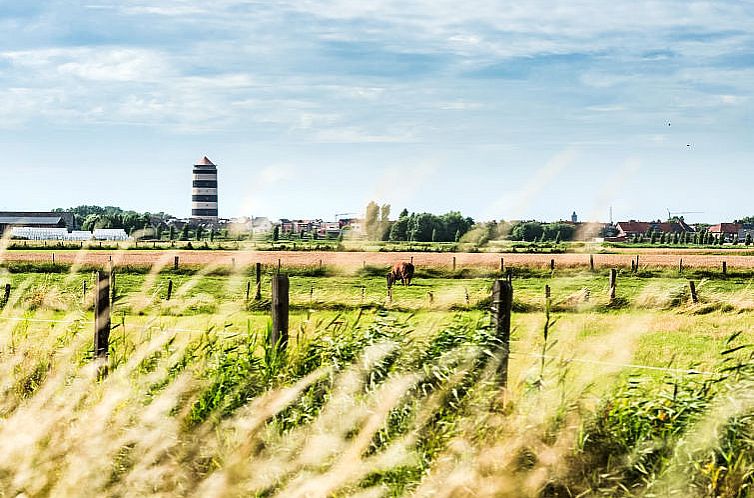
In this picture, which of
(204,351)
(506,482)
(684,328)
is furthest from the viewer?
(684,328)

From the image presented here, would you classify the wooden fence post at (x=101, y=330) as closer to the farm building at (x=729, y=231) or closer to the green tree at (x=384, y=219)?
the green tree at (x=384, y=219)

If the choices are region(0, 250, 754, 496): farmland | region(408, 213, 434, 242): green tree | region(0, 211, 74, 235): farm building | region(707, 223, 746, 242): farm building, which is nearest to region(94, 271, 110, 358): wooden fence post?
region(0, 250, 754, 496): farmland

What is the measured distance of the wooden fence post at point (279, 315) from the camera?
7531 mm

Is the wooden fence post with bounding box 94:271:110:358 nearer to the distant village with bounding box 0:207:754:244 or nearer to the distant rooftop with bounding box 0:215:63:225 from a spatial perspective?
the distant village with bounding box 0:207:754:244

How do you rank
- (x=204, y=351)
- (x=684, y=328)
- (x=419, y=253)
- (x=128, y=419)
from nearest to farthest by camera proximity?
1. (x=128, y=419)
2. (x=204, y=351)
3. (x=684, y=328)
4. (x=419, y=253)

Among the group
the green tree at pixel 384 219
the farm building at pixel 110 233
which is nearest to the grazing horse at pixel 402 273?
the green tree at pixel 384 219

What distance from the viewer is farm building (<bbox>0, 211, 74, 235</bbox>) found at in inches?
6388

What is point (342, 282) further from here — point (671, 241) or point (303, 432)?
point (671, 241)

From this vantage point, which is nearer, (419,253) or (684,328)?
(684,328)

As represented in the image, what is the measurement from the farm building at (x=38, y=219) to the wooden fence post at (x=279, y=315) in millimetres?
161188

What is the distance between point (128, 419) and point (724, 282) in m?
45.6

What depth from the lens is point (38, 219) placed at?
166 meters

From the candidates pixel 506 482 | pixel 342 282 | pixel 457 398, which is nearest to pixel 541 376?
pixel 457 398

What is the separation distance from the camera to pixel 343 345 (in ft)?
23.2
